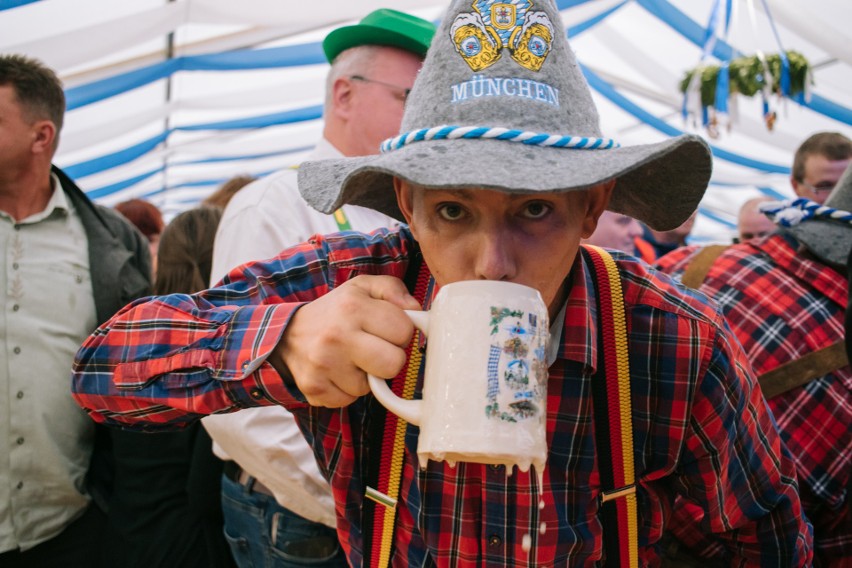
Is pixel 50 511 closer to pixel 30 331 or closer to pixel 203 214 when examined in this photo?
pixel 30 331

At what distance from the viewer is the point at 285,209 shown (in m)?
1.94

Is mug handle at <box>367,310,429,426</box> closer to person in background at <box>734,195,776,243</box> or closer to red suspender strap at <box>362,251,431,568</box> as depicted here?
red suspender strap at <box>362,251,431,568</box>

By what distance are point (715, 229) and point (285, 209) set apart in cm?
1572

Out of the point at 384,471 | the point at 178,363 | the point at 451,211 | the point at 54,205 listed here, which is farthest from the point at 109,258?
the point at 451,211

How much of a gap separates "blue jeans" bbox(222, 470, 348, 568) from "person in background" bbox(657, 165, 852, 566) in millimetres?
840

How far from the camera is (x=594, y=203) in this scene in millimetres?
1125

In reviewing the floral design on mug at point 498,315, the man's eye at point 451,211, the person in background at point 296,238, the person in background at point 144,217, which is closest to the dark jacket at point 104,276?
the person in background at point 296,238

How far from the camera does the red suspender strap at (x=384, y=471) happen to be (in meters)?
1.15

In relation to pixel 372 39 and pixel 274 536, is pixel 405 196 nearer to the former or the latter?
pixel 274 536

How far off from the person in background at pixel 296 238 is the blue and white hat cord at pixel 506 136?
36.5 inches

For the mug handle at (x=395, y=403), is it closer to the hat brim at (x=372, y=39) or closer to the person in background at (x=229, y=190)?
the hat brim at (x=372, y=39)

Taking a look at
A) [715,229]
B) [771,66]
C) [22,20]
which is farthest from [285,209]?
[715,229]

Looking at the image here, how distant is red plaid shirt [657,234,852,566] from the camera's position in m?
1.75

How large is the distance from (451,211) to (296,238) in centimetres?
98
